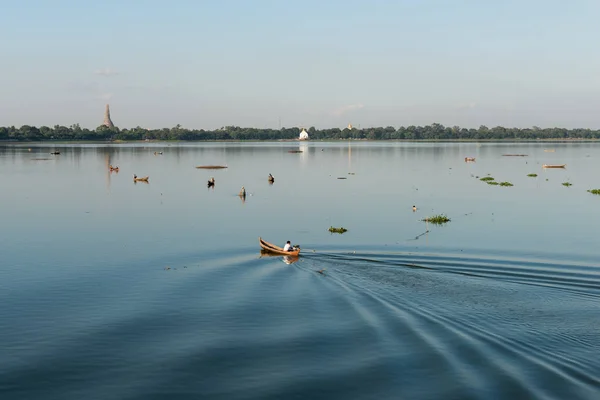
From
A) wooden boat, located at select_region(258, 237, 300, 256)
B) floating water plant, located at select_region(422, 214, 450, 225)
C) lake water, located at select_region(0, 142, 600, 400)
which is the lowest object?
lake water, located at select_region(0, 142, 600, 400)

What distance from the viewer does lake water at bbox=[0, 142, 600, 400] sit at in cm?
2716

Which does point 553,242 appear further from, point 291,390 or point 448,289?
point 291,390

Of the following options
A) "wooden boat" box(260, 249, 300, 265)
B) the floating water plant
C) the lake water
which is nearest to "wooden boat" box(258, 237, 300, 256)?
"wooden boat" box(260, 249, 300, 265)

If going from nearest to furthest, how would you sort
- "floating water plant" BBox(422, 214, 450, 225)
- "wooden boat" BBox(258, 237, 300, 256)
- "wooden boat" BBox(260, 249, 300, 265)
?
1. "wooden boat" BBox(260, 249, 300, 265)
2. "wooden boat" BBox(258, 237, 300, 256)
3. "floating water plant" BBox(422, 214, 450, 225)

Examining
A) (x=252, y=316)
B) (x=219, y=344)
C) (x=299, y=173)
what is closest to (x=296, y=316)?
(x=252, y=316)

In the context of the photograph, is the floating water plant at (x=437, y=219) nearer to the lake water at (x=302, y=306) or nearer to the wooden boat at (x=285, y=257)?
the lake water at (x=302, y=306)

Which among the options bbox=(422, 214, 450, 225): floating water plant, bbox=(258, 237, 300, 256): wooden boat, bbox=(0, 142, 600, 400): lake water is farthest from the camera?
bbox=(422, 214, 450, 225): floating water plant

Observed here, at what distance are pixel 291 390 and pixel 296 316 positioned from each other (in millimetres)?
10118

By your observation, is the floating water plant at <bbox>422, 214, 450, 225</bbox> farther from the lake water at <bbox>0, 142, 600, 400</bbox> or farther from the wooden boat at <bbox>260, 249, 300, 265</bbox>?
the wooden boat at <bbox>260, 249, 300, 265</bbox>

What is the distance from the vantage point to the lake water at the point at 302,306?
27156mm

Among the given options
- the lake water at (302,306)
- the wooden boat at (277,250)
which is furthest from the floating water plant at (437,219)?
the wooden boat at (277,250)

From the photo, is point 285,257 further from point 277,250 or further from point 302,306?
point 302,306

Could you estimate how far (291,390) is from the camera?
2619 cm

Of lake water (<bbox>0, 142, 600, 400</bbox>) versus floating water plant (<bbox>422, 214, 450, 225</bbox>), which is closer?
lake water (<bbox>0, 142, 600, 400</bbox>)
